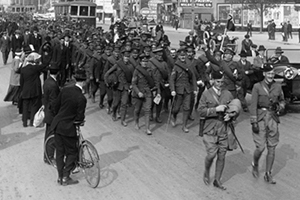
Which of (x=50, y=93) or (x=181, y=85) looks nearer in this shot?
(x=50, y=93)

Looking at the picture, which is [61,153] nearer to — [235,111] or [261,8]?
[235,111]

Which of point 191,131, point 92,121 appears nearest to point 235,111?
point 191,131

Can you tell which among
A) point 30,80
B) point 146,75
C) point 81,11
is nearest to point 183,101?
point 146,75

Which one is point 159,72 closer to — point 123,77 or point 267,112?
point 123,77

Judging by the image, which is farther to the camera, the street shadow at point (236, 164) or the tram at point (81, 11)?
the tram at point (81, 11)

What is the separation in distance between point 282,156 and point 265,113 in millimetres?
2026

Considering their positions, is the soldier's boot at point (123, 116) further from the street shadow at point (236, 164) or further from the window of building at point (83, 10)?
the window of building at point (83, 10)

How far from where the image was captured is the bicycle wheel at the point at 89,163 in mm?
7656

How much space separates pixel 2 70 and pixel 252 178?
631 inches

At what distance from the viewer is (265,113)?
314 inches

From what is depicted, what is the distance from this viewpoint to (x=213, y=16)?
57.4m

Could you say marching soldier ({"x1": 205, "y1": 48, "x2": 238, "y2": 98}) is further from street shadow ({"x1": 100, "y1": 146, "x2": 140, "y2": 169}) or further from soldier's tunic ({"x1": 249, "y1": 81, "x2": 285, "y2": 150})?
soldier's tunic ({"x1": 249, "y1": 81, "x2": 285, "y2": 150})

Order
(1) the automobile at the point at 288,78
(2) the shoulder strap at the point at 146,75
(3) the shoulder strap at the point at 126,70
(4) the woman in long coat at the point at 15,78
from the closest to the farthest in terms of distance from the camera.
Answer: (2) the shoulder strap at the point at 146,75 → (3) the shoulder strap at the point at 126,70 → (4) the woman in long coat at the point at 15,78 → (1) the automobile at the point at 288,78

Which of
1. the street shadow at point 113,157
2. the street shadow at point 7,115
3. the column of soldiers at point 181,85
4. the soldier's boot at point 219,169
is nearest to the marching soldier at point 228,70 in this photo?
the column of soldiers at point 181,85
